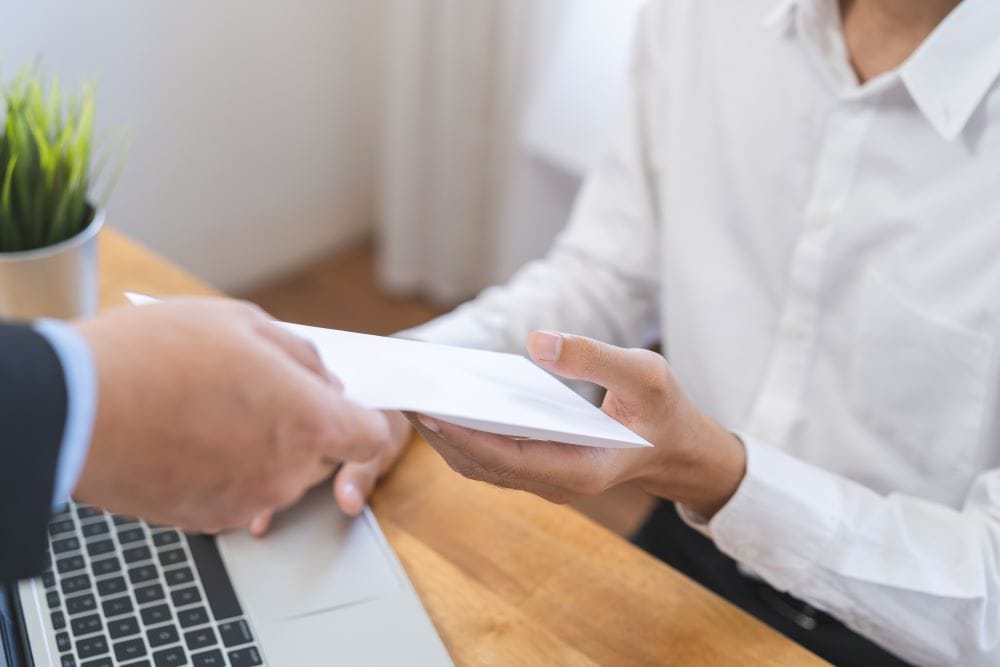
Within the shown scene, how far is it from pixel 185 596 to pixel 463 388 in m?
0.25

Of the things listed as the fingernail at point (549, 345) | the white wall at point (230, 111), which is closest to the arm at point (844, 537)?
the fingernail at point (549, 345)

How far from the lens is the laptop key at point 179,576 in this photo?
2.13 ft

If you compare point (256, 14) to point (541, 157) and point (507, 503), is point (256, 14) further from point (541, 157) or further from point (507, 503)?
point (507, 503)

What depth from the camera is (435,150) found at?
2119mm

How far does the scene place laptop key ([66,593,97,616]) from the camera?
62 cm

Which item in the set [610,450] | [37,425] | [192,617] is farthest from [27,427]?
[610,450]

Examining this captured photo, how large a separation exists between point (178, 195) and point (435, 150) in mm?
536

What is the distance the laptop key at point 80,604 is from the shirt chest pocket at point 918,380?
2.11ft

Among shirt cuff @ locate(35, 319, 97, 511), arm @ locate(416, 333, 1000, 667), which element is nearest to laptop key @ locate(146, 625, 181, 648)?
shirt cuff @ locate(35, 319, 97, 511)

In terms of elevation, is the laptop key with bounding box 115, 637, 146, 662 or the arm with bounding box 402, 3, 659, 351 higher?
the arm with bounding box 402, 3, 659, 351

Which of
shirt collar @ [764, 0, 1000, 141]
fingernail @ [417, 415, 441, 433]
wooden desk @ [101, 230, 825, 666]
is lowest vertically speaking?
wooden desk @ [101, 230, 825, 666]

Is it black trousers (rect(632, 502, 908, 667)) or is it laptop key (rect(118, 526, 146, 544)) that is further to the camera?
black trousers (rect(632, 502, 908, 667))

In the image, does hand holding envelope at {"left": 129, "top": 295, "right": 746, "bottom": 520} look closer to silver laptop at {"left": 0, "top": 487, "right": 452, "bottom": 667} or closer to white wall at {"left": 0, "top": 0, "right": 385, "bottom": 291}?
silver laptop at {"left": 0, "top": 487, "right": 452, "bottom": 667}

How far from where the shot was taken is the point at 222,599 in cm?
64
